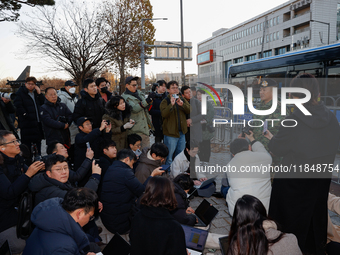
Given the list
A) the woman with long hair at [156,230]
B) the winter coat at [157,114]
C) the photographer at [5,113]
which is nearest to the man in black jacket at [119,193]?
the woman with long hair at [156,230]

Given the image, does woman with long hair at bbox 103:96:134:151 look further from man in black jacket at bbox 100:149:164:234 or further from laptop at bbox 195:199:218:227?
laptop at bbox 195:199:218:227

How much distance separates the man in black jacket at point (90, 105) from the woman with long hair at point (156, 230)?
295 cm

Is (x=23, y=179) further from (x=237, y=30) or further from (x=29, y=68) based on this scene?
(x=237, y=30)

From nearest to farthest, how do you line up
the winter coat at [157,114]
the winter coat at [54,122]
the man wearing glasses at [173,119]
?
1. the winter coat at [54,122]
2. the man wearing glasses at [173,119]
3. the winter coat at [157,114]

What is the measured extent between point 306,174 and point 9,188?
10.6 feet

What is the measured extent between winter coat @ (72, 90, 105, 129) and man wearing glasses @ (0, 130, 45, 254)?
1605 mm

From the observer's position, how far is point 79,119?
4.50 metres

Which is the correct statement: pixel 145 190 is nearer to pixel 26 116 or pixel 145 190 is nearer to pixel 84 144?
pixel 84 144

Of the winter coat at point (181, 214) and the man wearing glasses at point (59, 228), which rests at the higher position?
the man wearing glasses at point (59, 228)

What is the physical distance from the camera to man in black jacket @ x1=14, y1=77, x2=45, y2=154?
5.66 m

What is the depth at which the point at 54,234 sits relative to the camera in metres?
1.97

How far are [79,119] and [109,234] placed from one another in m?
1.98

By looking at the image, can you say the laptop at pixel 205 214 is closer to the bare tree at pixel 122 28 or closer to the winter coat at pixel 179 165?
the winter coat at pixel 179 165

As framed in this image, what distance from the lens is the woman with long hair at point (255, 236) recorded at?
→ 191 cm
